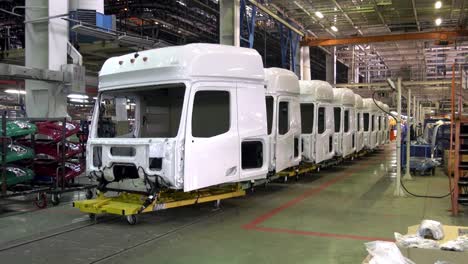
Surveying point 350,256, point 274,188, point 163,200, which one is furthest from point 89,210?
point 274,188

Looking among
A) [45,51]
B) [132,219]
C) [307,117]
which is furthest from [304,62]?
[132,219]

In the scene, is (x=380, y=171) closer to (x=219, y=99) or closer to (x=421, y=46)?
(x=219, y=99)

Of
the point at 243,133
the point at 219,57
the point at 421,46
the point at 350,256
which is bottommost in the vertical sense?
the point at 350,256

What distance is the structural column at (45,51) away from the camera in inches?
398

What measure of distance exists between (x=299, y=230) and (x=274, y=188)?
4.01m

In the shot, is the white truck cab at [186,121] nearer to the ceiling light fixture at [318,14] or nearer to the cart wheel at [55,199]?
the cart wheel at [55,199]

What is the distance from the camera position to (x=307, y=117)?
40.0ft

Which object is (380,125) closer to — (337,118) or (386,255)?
(337,118)

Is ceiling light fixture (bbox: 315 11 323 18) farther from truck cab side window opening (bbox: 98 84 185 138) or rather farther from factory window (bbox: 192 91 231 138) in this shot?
factory window (bbox: 192 91 231 138)

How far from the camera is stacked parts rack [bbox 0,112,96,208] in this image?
317 inches

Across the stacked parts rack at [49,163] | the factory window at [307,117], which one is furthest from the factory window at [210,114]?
the factory window at [307,117]

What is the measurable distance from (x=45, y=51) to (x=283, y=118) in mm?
5644

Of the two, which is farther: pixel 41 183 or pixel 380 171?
pixel 380 171

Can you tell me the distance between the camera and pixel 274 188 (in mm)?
10375
